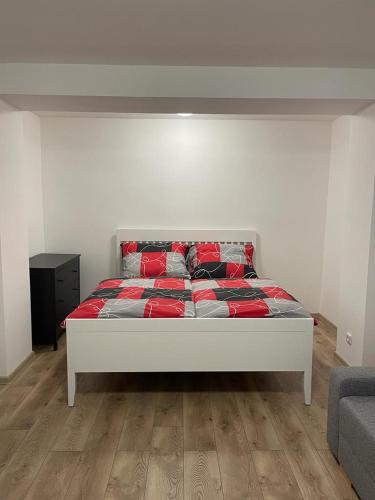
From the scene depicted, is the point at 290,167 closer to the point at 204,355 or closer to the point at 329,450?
the point at 204,355

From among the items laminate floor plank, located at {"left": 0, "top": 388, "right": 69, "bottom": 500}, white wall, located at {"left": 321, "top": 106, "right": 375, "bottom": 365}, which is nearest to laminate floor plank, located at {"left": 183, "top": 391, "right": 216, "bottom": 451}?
laminate floor plank, located at {"left": 0, "top": 388, "right": 69, "bottom": 500}

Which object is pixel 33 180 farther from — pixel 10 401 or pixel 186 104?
pixel 10 401

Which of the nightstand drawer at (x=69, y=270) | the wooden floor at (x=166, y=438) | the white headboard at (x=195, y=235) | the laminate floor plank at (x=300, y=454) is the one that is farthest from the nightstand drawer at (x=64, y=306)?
the laminate floor plank at (x=300, y=454)

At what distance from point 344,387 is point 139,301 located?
5.19 ft

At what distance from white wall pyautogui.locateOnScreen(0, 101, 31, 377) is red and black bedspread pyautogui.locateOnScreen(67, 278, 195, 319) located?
0.61 m

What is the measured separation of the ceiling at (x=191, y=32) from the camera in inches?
77.6

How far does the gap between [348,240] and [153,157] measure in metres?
2.42

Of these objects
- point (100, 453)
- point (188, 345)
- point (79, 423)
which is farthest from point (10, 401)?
point (188, 345)

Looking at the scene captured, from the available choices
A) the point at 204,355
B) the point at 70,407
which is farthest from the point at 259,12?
the point at 70,407

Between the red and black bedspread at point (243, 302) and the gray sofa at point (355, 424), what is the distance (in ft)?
2.70

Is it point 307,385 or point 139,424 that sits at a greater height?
point 307,385

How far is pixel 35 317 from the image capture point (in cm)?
382

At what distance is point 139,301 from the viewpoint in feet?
10.2

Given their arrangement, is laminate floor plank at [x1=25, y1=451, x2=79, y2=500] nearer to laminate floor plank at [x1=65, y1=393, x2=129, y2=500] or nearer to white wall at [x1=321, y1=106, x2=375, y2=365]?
laminate floor plank at [x1=65, y1=393, x2=129, y2=500]
